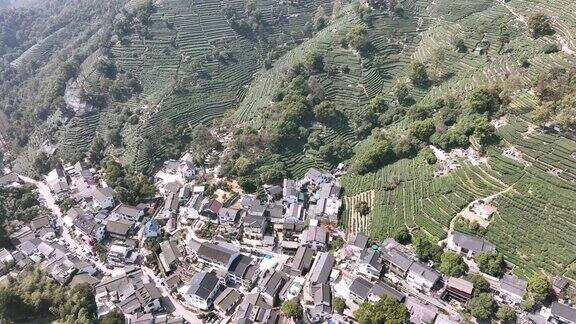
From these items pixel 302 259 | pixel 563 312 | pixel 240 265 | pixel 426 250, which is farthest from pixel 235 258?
pixel 563 312

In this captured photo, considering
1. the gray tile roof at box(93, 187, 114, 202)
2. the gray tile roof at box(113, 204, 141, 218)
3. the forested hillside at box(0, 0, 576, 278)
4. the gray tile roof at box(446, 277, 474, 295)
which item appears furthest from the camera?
the gray tile roof at box(93, 187, 114, 202)

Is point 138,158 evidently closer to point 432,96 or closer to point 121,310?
point 121,310

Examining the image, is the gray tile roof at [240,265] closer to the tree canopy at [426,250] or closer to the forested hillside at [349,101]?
the forested hillside at [349,101]

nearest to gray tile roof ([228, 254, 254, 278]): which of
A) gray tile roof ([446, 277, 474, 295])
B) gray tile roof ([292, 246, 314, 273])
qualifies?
gray tile roof ([292, 246, 314, 273])

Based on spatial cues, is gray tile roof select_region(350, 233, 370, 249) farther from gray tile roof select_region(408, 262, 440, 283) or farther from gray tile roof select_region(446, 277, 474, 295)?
gray tile roof select_region(446, 277, 474, 295)

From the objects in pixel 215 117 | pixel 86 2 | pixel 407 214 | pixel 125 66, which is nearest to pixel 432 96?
pixel 407 214

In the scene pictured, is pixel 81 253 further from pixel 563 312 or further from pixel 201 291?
pixel 563 312

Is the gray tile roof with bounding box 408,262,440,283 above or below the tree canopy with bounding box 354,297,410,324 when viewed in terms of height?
below

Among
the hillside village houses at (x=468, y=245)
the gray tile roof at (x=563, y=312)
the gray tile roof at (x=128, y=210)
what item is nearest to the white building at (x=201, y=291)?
the gray tile roof at (x=128, y=210)
